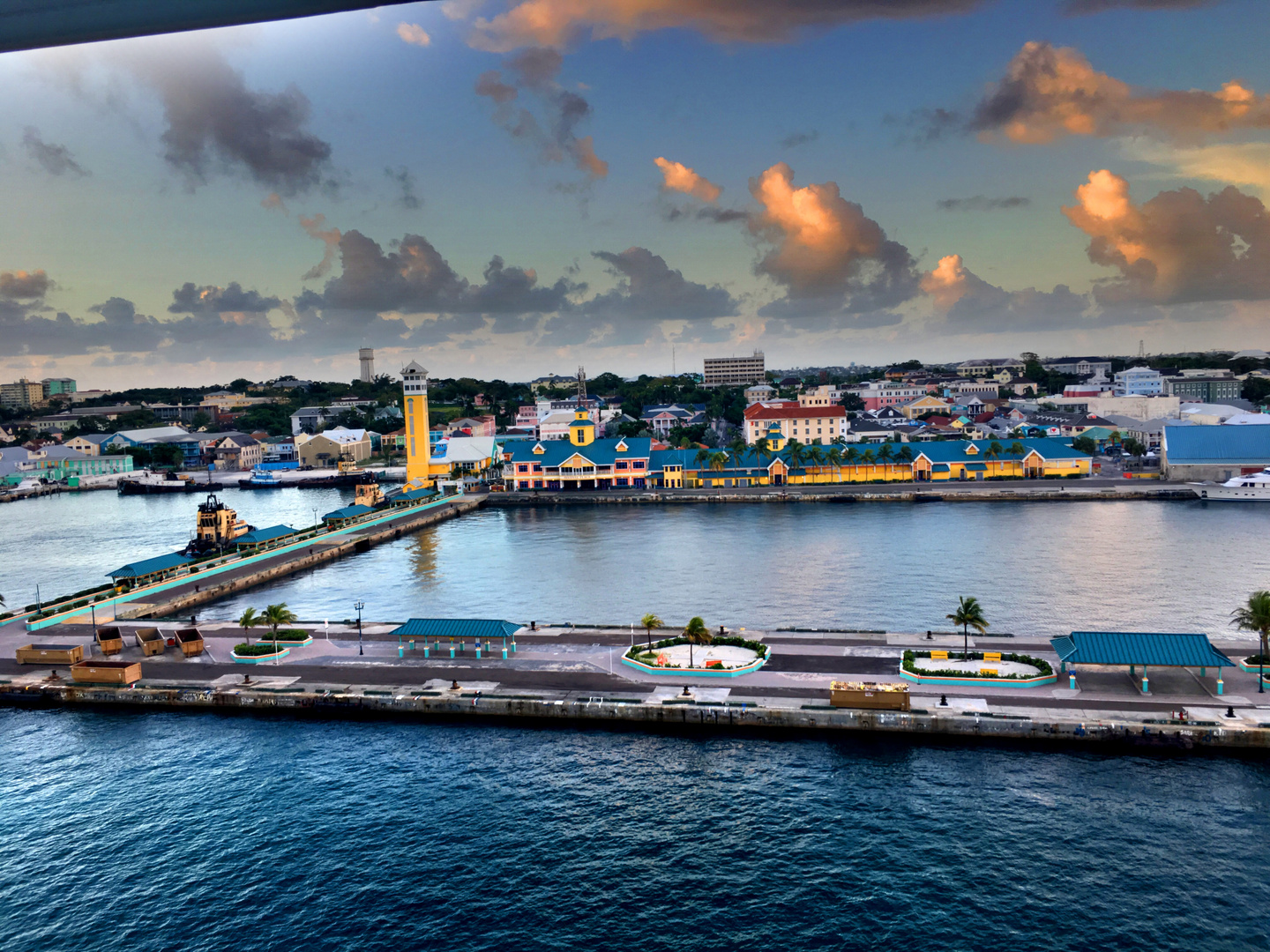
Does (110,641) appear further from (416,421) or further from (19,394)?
(19,394)

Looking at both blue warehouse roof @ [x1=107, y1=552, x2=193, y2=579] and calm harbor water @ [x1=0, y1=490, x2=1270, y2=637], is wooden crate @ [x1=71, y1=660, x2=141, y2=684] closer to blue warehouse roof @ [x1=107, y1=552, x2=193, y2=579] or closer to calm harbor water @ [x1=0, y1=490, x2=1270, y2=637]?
calm harbor water @ [x1=0, y1=490, x2=1270, y2=637]

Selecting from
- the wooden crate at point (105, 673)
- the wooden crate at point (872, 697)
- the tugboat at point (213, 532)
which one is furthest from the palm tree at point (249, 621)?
the tugboat at point (213, 532)

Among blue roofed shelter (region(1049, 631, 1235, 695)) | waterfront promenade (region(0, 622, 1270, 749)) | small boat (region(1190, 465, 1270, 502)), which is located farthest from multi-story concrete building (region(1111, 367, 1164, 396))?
blue roofed shelter (region(1049, 631, 1235, 695))

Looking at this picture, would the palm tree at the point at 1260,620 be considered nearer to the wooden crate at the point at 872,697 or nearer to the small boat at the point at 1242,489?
the wooden crate at the point at 872,697

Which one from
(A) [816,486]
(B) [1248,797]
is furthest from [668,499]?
(B) [1248,797]

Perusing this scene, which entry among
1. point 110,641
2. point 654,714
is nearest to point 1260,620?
point 654,714

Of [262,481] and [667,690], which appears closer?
[667,690]

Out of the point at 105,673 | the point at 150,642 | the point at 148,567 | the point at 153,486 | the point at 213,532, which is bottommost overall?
the point at 105,673
